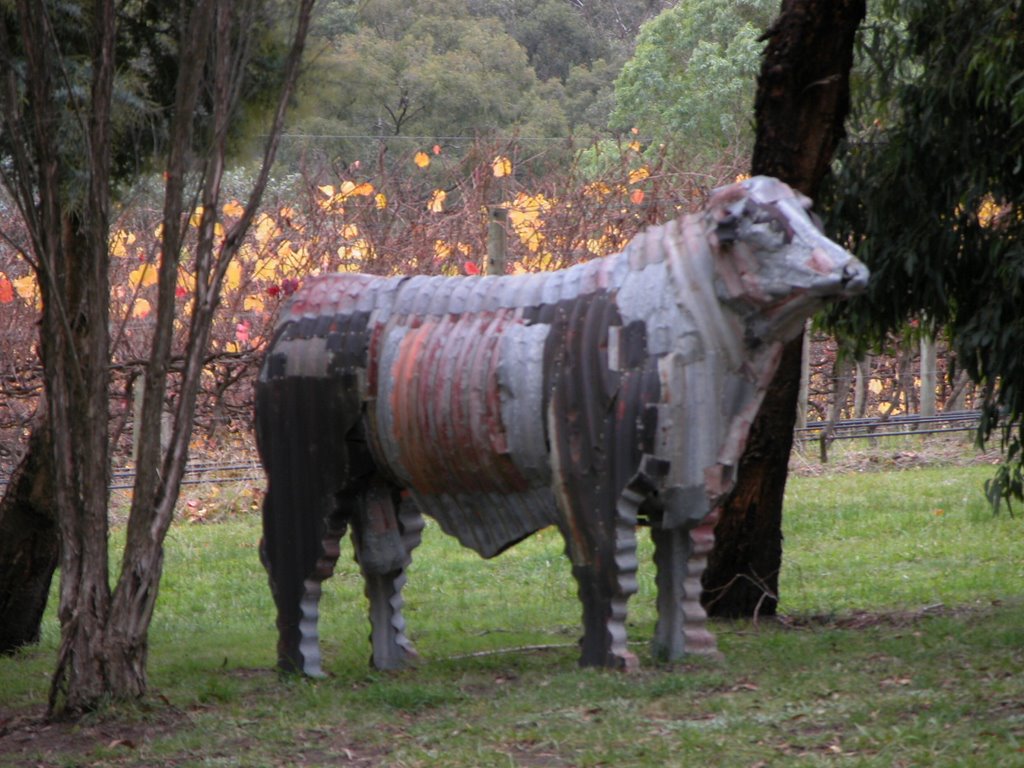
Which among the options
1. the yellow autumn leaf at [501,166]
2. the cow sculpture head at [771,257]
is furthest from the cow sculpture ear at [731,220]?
the yellow autumn leaf at [501,166]

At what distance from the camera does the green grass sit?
5598 millimetres

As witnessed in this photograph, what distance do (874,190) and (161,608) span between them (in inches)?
216

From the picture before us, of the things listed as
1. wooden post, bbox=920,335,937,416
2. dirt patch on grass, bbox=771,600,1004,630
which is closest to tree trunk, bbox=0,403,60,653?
dirt patch on grass, bbox=771,600,1004,630

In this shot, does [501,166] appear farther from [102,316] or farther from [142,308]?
[102,316]

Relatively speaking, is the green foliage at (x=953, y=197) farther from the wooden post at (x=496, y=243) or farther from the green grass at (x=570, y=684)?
the wooden post at (x=496, y=243)

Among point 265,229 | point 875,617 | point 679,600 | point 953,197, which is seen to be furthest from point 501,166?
point 679,600

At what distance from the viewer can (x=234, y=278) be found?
45.0 feet

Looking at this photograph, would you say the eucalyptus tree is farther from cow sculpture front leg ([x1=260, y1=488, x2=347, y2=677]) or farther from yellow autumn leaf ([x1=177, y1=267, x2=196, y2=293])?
yellow autumn leaf ([x1=177, y1=267, x2=196, y2=293])

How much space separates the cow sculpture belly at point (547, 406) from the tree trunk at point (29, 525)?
5.83ft

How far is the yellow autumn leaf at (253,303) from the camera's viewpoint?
13273 millimetres

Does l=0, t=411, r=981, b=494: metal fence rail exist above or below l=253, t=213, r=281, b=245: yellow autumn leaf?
below

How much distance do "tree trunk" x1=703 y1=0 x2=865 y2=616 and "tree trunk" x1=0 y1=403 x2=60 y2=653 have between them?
3735 millimetres

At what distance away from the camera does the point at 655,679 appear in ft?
21.2

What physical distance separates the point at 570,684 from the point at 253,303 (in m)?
7.54
